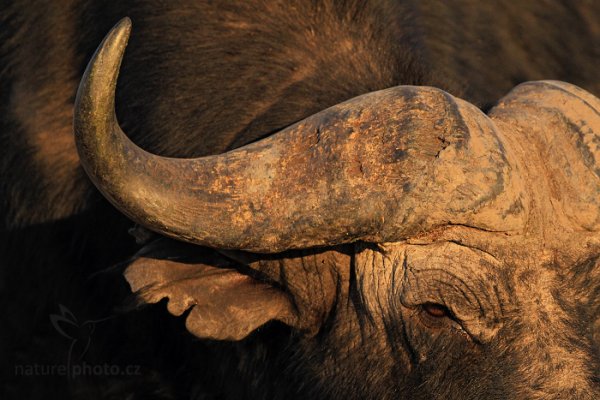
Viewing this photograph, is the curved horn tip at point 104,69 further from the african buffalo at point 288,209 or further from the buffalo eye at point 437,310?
the buffalo eye at point 437,310

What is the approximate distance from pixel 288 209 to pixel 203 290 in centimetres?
62

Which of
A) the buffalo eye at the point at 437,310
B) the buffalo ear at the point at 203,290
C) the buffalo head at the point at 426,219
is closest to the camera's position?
the buffalo head at the point at 426,219

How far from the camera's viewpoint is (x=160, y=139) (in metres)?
4.18

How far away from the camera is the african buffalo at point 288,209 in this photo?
3131mm

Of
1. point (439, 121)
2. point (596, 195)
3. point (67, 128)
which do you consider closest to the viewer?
point (439, 121)

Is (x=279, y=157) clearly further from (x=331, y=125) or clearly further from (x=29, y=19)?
(x=29, y=19)

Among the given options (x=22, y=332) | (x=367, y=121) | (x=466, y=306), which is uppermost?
(x=367, y=121)

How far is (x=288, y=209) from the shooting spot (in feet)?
10.3

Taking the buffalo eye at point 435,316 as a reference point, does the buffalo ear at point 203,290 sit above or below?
below

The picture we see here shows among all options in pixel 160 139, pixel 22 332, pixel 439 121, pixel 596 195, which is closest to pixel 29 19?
pixel 160 139

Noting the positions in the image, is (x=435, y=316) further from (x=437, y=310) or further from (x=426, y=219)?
(x=426, y=219)

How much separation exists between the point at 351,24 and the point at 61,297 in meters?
1.73

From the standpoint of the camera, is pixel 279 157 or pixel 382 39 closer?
pixel 279 157

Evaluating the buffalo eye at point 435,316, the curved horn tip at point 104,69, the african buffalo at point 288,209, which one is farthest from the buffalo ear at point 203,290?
the curved horn tip at point 104,69
